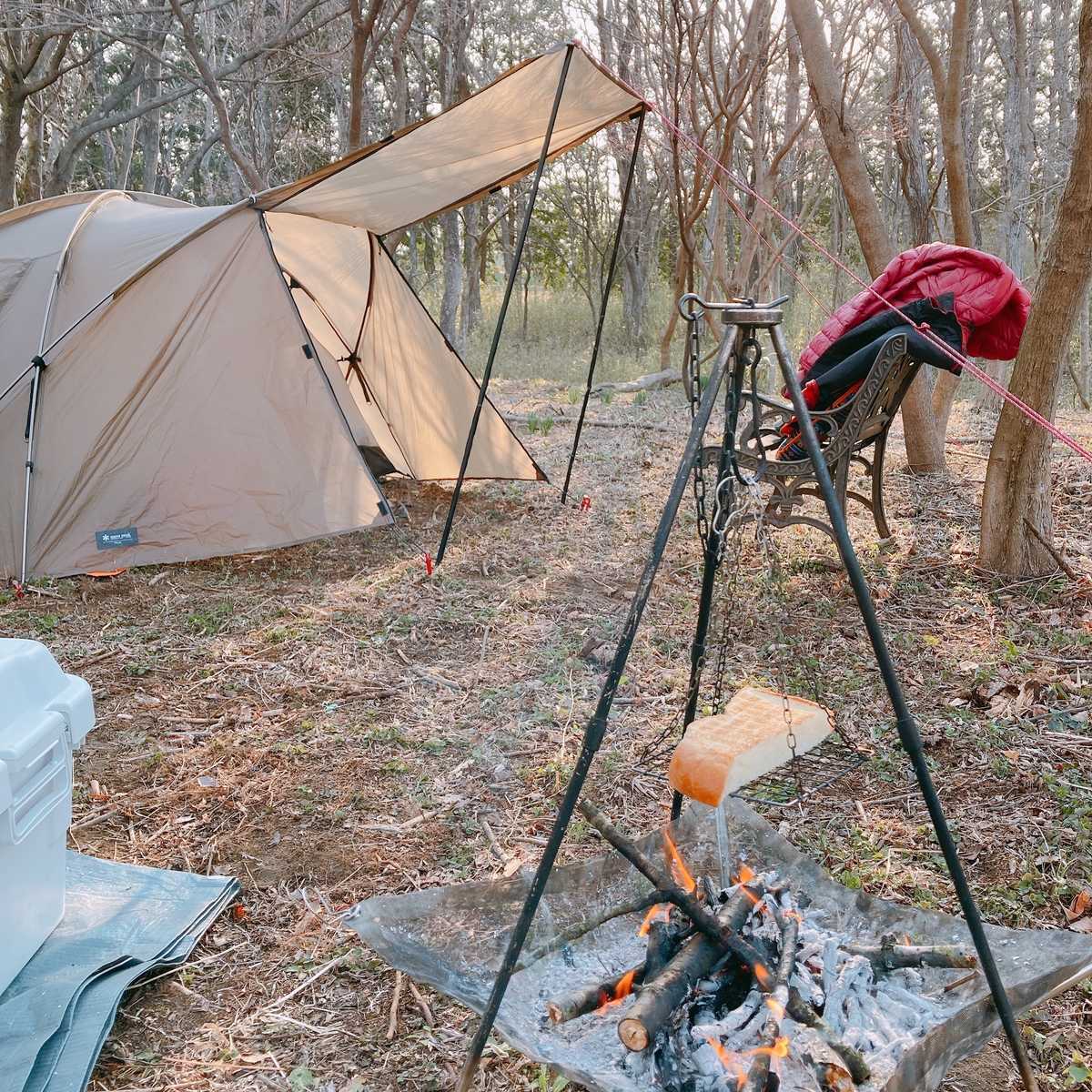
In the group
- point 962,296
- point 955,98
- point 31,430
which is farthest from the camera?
point 955,98

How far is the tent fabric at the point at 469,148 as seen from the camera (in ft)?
14.4

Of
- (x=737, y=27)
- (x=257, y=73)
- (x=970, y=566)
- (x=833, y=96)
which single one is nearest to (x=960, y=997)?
Answer: (x=970, y=566)

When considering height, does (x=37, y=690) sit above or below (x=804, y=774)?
above

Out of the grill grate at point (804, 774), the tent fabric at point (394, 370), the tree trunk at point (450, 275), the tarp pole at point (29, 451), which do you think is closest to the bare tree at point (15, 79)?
the tree trunk at point (450, 275)

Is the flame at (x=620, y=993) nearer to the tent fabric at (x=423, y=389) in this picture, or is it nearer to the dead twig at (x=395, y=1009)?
the dead twig at (x=395, y=1009)

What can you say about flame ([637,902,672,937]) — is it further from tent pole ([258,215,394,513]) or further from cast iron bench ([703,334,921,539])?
tent pole ([258,215,394,513])

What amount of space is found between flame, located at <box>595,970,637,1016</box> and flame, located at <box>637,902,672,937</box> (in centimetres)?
12

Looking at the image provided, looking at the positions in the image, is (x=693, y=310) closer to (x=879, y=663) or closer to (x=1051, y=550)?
(x=879, y=663)

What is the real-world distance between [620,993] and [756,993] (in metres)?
0.27

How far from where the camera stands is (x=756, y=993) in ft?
6.15

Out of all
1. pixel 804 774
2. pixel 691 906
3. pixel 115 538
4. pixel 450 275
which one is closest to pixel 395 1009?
pixel 691 906

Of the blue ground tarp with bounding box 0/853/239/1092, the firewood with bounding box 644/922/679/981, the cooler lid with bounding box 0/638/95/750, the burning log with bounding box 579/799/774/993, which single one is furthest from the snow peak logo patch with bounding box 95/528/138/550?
the firewood with bounding box 644/922/679/981

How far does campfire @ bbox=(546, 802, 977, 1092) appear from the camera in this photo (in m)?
1.75

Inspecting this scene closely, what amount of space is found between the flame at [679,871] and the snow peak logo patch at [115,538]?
354cm
